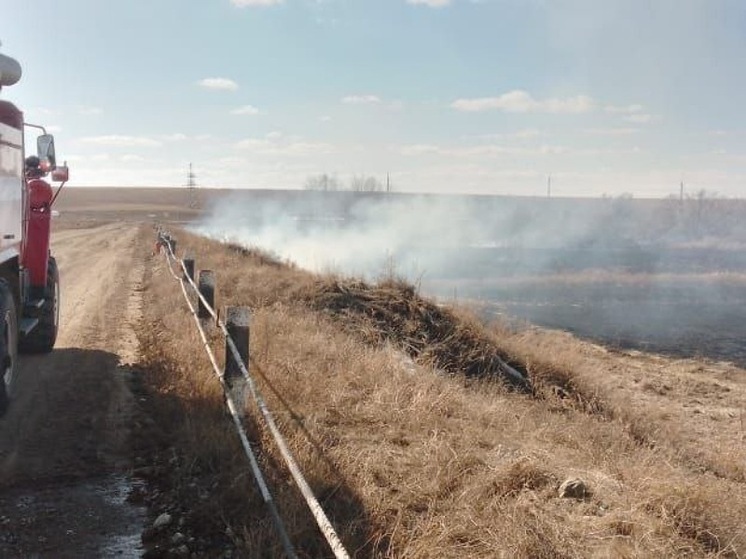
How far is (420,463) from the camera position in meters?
4.62

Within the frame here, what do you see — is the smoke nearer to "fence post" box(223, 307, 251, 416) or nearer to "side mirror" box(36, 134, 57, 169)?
"side mirror" box(36, 134, 57, 169)

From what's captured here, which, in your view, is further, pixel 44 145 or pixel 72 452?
pixel 44 145

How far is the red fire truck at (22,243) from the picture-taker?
6.07 meters

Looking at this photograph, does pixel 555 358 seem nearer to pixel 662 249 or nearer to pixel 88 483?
pixel 88 483

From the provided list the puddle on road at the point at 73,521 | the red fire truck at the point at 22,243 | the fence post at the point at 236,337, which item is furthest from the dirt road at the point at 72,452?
the fence post at the point at 236,337

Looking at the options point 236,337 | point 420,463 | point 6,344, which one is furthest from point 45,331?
point 420,463

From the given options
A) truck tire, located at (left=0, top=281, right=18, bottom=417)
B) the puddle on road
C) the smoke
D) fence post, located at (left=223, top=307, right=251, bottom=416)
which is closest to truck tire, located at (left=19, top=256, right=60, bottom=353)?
truck tire, located at (left=0, top=281, right=18, bottom=417)

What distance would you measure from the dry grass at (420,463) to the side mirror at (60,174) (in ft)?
7.63

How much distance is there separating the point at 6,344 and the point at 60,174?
2940mm

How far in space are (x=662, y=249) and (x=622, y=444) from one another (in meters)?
55.4

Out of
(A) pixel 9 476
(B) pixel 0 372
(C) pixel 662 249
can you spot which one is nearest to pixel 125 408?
(B) pixel 0 372

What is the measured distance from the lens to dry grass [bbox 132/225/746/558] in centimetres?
361

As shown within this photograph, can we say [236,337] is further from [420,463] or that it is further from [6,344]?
[6,344]

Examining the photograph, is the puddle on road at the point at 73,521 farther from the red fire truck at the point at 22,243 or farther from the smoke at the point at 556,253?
the smoke at the point at 556,253
